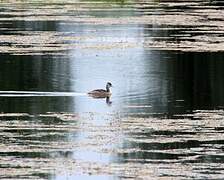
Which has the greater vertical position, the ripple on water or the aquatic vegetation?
the aquatic vegetation

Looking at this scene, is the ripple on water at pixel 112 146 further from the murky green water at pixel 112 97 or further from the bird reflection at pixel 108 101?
the bird reflection at pixel 108 101

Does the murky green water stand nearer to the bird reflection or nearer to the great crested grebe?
the bird reflection

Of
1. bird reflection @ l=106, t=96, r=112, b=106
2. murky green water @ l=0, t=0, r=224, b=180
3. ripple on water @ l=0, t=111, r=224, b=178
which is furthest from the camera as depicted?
bird reflection @ l=106, t=96, r=112, b=106

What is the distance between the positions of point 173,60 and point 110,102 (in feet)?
19.5

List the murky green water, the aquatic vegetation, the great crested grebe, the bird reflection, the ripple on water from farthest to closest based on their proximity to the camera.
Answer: the aquatic vegetation < the great crested grebe < the bird reflection < the murky green water < the ripple on water

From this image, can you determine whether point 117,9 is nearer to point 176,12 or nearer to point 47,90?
point 176,12

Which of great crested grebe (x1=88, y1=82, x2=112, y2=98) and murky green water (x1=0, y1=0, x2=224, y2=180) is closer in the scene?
murky green water (x1=0, y1=0, x2=224, y2=180)

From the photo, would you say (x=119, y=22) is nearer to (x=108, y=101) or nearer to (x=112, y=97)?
(x=112, y=97)

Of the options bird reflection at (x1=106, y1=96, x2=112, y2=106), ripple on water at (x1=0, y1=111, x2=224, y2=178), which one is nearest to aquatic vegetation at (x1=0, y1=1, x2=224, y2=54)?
bird reflection at (x1=106, y1=96, x2=112, y2=106)

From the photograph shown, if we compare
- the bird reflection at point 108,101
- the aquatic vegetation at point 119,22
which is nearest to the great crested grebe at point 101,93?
the bird reflection at point 108,101

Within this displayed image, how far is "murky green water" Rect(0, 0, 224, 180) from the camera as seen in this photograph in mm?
13125

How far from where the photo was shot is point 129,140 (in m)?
14.4

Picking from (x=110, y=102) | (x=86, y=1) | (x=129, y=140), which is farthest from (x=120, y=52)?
(x=86, y=1)

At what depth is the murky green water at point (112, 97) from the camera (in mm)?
13125
